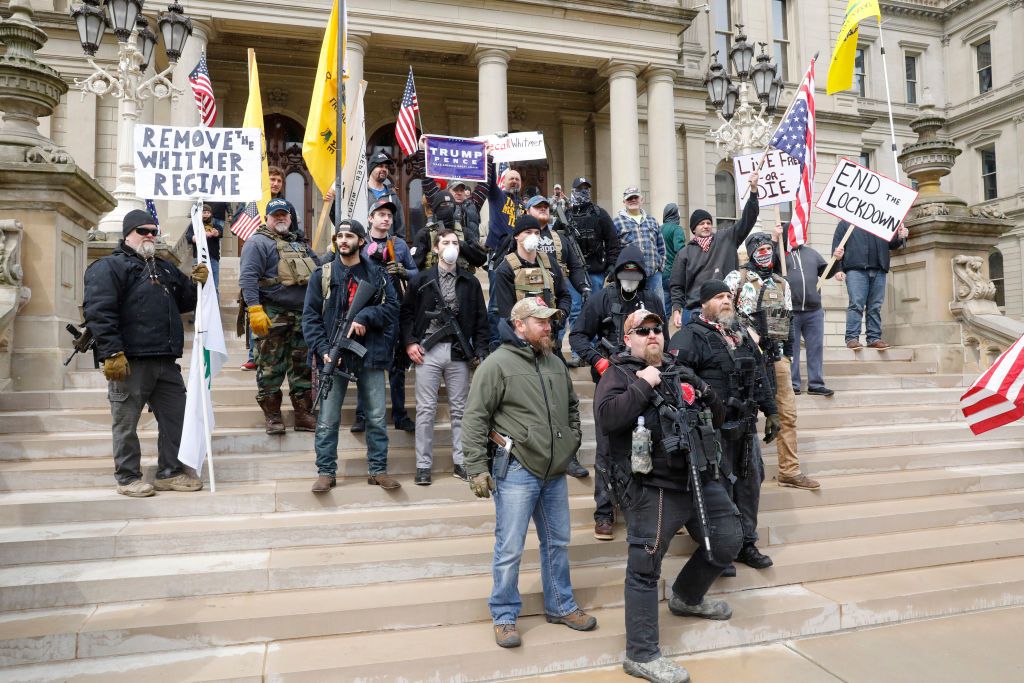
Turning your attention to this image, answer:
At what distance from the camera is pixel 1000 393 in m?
5.01

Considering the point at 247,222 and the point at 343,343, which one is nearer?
the point at 343,343

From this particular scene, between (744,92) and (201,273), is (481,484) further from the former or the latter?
(744,92)

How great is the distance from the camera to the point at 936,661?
4145mm

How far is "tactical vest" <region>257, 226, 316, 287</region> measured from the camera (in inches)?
256

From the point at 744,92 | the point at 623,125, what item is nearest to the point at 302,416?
the point at 744,92

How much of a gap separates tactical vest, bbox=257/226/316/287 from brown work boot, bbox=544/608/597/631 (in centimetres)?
393

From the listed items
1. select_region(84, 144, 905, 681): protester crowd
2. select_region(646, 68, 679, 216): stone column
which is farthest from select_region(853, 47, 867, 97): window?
select_region(84, 144, 905, 681): protester crowd

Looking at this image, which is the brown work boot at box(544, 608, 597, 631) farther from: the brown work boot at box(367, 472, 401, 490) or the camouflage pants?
the camouflage pants

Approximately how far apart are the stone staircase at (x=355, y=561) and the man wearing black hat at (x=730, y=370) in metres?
0.88

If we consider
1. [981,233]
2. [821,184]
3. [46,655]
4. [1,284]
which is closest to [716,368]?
[46,655]

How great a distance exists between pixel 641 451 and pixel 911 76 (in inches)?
1693

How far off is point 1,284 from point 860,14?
11.8 m

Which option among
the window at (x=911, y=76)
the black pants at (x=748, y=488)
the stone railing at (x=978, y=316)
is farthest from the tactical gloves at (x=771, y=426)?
the window at (x=911, y=76)

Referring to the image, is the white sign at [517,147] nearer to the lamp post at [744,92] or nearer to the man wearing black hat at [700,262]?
the man wearing black hat at [700,262]
